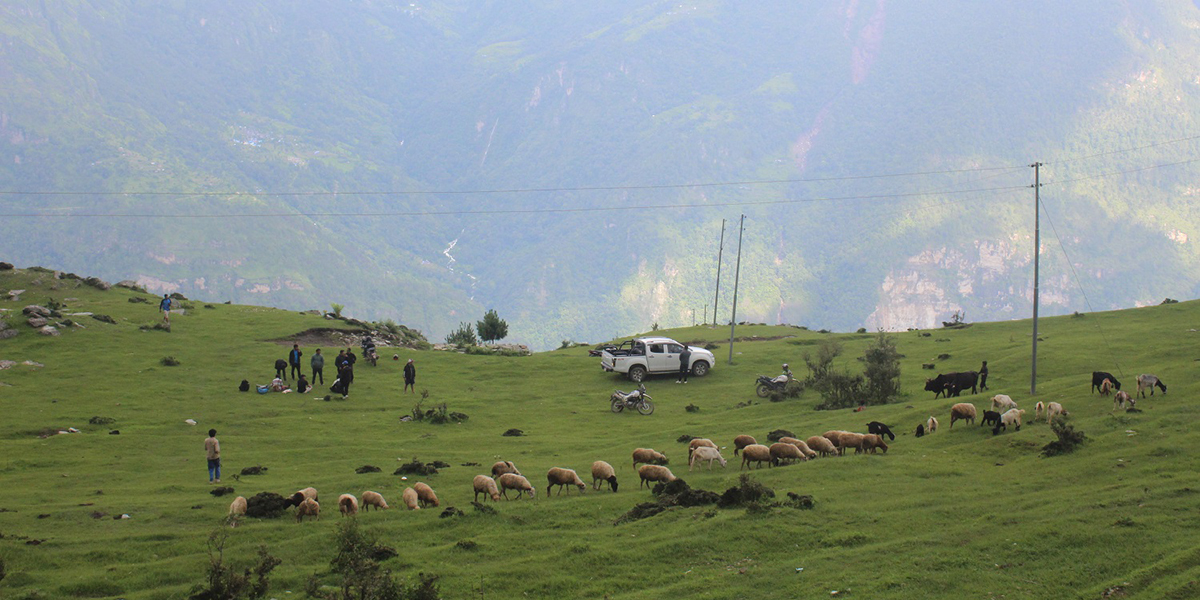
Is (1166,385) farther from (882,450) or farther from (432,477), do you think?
(432,477)

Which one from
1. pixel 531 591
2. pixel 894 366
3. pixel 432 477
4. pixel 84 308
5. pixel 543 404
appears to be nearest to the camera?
pixel 531 591

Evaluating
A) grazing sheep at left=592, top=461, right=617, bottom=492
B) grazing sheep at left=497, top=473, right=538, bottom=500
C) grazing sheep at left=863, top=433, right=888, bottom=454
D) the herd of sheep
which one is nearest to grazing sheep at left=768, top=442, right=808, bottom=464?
the herd of sheep

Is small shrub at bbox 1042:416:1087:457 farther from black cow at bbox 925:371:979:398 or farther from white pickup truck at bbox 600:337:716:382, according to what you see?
white pickup truck at bbox 600:337:716:382

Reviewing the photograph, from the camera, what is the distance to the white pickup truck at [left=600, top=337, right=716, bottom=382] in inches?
1907

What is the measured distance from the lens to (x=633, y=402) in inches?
1572

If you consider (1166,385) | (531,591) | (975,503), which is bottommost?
(531,591)

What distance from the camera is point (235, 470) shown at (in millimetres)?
27797

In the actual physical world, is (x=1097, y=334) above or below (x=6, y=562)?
above

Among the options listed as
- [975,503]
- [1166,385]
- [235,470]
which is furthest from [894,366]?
[235,470]

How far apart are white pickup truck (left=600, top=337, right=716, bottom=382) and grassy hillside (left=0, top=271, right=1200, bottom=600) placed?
3404 millimetres

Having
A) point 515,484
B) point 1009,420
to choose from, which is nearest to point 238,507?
point 515,484

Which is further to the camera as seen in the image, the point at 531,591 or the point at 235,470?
the point at 235,470

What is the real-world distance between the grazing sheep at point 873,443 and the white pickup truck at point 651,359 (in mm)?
21359

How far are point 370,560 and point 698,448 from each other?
11.7 m
